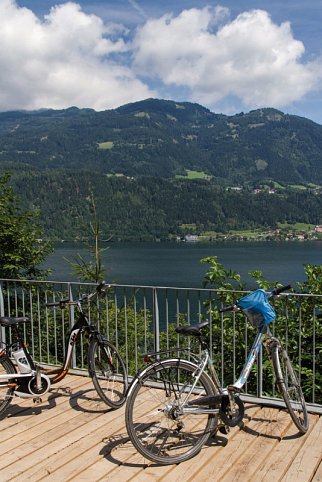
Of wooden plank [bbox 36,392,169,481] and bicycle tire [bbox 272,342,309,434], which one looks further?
bicycle tire [bbox 272,342,309,434]

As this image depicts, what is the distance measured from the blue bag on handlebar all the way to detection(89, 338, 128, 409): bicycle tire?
1549mm

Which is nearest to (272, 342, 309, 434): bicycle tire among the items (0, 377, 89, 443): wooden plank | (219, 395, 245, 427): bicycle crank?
(219, 395, 245, 427): bicycle crank

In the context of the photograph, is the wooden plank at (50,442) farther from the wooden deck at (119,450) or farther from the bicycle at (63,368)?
the bicycle at (63,368)

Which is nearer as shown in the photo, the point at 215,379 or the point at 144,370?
the point at 144,370

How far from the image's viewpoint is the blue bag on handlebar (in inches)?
Result: 143

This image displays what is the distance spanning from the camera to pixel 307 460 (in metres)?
3.37

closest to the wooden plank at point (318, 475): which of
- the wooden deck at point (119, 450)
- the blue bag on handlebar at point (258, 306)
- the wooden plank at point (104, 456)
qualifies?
the wooden deck at point (119, 450)

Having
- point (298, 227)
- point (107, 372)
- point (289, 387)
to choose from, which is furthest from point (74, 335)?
point (298, 227)

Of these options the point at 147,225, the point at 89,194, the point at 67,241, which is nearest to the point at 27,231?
the point at 89,194

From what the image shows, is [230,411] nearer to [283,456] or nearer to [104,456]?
[283,456]

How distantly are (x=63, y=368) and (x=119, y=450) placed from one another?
1170 millimetres

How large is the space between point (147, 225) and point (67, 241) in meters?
45.1

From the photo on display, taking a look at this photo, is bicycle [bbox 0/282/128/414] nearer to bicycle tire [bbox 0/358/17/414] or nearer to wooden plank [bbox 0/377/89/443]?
bicycle tire [bbox 0/358/17/414]

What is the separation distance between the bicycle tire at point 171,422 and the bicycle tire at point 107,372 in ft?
2.91
